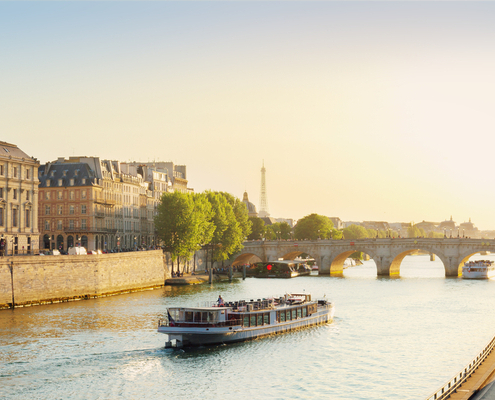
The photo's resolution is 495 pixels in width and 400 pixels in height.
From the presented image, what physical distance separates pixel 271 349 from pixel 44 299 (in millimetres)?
28253

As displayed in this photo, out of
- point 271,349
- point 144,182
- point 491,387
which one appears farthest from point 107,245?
point 491,387

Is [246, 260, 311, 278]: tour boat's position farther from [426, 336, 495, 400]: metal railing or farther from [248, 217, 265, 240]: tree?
[426, 336, 495, 400]: metal railing

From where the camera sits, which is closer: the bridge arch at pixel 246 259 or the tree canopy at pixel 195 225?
the tree canopy at pixel 195 225

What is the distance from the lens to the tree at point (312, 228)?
170 metres

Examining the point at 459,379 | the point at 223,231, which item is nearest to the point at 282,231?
the point at 223,231

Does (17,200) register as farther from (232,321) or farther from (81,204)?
(232,321)

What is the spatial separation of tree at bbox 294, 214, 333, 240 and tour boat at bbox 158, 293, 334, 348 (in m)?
112

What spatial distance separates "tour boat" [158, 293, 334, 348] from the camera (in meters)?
47.6

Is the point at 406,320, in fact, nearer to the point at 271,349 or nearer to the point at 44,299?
the point at 271,349

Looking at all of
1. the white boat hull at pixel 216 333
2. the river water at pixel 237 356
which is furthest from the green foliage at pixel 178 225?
the white boat hull at pixel 216 333

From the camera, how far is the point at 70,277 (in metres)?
71.8

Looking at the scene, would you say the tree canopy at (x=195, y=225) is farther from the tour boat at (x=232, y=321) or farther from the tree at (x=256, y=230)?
the tree at (x=256, y=230)

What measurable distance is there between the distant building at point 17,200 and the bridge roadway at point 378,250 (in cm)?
5309

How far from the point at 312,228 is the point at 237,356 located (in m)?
127
